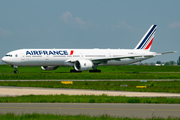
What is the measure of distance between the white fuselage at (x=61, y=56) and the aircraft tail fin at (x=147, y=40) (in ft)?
10.3

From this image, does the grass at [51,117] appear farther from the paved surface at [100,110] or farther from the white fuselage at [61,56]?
the white fuselage at [61,56]

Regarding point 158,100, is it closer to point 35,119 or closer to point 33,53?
point 35,119

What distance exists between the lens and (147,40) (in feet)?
240

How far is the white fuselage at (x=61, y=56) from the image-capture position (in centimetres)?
5741

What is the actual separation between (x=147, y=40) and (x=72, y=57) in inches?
836

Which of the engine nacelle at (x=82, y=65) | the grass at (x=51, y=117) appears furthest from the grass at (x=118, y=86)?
the engine nacelle at (x=82, y=65)

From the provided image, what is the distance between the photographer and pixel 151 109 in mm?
16469

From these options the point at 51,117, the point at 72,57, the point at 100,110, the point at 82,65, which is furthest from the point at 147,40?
the point at 51,117

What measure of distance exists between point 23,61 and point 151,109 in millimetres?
43993

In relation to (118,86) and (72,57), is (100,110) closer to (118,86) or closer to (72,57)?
(118,86)

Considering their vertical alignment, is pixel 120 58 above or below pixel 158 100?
above

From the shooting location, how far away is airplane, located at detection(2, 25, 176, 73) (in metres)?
57.5

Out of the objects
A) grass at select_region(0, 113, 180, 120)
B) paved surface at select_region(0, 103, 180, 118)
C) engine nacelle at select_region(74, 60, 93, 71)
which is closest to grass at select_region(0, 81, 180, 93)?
paved surface at select_region(0, 103, 180, 118)

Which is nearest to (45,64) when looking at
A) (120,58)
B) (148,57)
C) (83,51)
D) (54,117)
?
(83,51)
